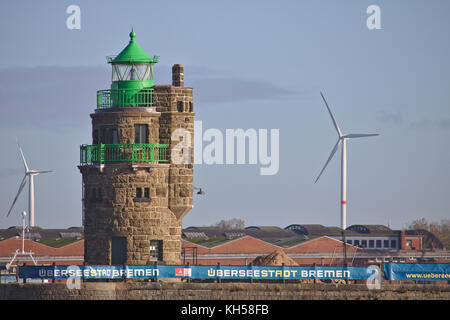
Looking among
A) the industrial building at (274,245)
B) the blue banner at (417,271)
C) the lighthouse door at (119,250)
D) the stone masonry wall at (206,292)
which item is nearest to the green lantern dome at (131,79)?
the lighthouse door at (119,250)

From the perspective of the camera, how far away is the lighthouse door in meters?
77.6

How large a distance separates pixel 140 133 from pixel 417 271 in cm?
2167

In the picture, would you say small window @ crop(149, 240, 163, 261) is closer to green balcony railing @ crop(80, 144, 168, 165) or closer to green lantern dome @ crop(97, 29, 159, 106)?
green balcony railing @ crop(80, 144, 168, 165)

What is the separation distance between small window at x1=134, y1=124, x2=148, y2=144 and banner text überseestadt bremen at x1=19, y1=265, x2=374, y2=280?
377 inches

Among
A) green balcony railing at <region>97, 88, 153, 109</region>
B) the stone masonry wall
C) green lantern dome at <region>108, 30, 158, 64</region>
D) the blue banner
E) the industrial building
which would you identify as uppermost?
green lantern dome at <region>108, 30, 158, 64</region>

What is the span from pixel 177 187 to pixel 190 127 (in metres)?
4.44

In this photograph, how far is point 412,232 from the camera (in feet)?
607

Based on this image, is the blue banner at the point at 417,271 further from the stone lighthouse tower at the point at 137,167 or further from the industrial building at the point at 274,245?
the industrial building at the point at 274,245

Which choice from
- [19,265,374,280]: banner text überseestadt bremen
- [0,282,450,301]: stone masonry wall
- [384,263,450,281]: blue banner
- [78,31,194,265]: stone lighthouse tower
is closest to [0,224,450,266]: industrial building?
[78,31,194,265]: stone lighthouse tower

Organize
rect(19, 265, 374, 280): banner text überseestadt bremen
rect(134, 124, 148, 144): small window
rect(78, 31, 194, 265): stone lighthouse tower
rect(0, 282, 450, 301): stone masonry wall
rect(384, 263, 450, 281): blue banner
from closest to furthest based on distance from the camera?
rect(0, 282, 450, 301): stone masonry wall → rect(19, 265, 374, 280): banner text überseestadt bremen → rect(384, 263, 450, 281): blue banner → rect(78, 31, 194, 265): stone lighthouse tower → rect(134, 124, 148, 144): small window

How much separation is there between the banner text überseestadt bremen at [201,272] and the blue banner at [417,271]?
6.76ft

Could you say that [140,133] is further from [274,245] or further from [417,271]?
[274,245]

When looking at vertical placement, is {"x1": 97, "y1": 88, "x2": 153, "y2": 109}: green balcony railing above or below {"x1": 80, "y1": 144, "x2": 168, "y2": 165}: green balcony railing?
above
